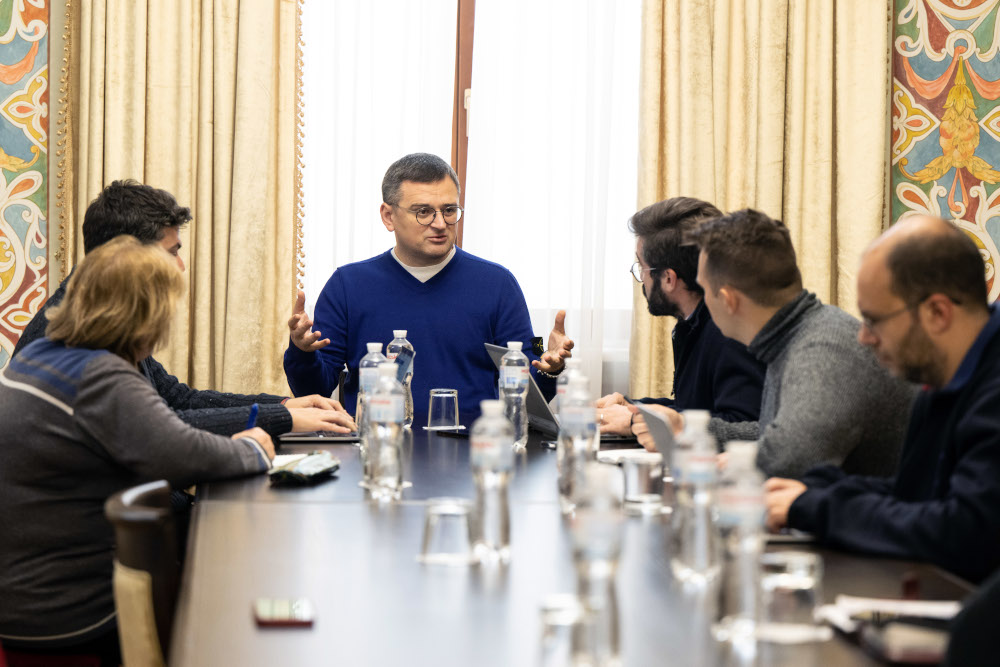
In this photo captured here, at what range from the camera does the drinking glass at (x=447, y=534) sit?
5.21ft

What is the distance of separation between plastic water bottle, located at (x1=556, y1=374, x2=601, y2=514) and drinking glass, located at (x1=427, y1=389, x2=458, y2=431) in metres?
0.91

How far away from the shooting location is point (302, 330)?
3234mm

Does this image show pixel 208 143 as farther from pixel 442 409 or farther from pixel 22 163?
pixel 442 409

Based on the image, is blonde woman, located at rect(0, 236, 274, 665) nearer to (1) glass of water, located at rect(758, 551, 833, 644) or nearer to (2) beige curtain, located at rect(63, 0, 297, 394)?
(1) glass of water, located at rect(758, 551, 833, 644)

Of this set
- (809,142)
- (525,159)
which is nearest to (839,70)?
(809,142)


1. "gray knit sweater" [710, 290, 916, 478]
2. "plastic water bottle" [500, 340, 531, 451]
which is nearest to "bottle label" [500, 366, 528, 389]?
"plastic water bottle" [500, 340, 531, 451]

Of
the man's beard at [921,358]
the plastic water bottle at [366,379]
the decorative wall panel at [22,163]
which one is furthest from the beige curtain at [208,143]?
the man's beard at [921,358]

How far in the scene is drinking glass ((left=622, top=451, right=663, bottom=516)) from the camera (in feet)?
6.48

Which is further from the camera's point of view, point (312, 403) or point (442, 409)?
point (442, 409)

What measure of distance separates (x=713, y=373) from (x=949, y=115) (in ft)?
6.67

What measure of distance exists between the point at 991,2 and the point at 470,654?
390 centimetres

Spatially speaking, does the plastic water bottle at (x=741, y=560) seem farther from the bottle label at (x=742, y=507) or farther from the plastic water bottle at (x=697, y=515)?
the plastic water bottle at (x=697, y=515)

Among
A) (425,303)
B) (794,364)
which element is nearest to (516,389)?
(794,364)

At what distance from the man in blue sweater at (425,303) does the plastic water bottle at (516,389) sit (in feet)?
2.31
